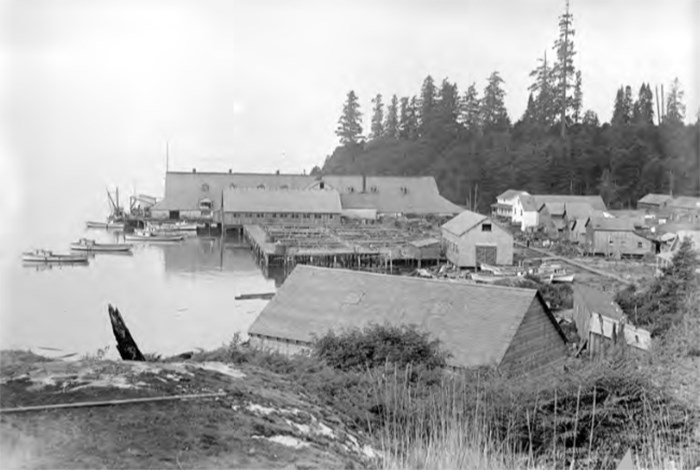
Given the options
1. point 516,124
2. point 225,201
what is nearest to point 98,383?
point 225,201

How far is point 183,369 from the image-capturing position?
4.82 ft

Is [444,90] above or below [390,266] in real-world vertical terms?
above

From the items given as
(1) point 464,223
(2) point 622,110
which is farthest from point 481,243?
(2) point 622,110

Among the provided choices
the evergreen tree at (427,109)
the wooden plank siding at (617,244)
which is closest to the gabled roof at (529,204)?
the wooden plank siding at (617,244)

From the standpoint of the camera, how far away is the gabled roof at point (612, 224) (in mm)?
13547

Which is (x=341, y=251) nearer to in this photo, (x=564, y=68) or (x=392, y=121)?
(x=564, y=68)

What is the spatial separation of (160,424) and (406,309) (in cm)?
363

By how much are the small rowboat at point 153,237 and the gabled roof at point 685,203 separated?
33.0 feet

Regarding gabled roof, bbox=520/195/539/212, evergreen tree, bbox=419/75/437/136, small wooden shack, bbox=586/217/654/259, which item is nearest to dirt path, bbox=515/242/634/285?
small wooden shack, bbox=586/217/654/259

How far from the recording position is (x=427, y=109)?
74.6ft

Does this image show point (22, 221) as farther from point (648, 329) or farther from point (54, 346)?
point (648, 329)

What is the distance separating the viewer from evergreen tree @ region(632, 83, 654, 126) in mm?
16169

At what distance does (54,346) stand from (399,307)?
239cm

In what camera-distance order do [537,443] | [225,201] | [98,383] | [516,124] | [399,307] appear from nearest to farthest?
[98,383], [537,443], [399,307], [225,201], [516,124]
